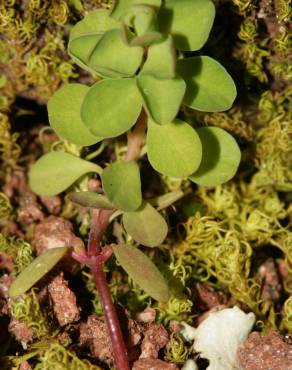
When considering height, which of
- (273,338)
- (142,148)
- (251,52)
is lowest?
(273,338)

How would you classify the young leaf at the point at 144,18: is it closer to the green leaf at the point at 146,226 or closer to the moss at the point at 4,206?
the green leaf at the point at 146,226

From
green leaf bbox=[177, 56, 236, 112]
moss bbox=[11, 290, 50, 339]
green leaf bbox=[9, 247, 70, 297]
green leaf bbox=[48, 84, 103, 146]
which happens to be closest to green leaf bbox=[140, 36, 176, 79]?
green leaf bbox=[177, 56, 236, 112]

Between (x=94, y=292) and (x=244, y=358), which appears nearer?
(x=244, y=358)

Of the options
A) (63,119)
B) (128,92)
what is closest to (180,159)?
(128,92)

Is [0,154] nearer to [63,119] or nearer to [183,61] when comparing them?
[63,119]

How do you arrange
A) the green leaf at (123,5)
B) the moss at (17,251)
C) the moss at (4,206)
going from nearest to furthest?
the green leaf at (123,5) → the moss at (17,251) → the moss at (4,206)

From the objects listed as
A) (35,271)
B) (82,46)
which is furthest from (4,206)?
(82,46)

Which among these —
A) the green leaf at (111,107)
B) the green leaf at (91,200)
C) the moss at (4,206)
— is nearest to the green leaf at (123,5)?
the green leaf at (111,107)

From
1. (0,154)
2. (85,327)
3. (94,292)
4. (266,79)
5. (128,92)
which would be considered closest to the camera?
(128,92)
